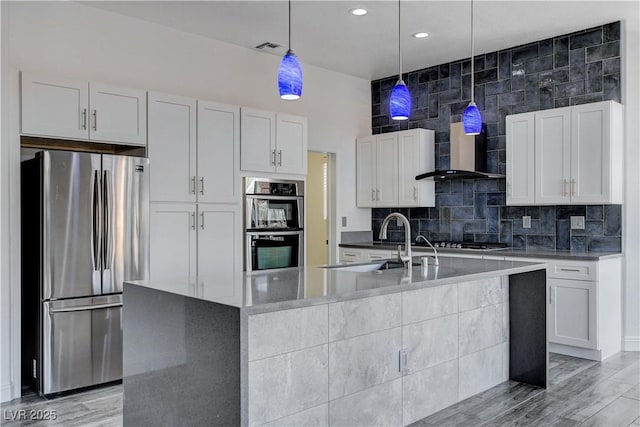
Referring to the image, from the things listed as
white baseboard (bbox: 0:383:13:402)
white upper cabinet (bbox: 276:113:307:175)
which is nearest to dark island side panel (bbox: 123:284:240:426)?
white baseboard (bbox: 0:383:13:402)

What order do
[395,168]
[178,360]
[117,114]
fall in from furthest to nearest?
1. [395,168]
2. [117,114]
3. [178,360]

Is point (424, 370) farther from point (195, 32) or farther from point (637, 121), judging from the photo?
point (195, 32)

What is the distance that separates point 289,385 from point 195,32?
367cm

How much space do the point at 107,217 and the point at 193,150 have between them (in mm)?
921

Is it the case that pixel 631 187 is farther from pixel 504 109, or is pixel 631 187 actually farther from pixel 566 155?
pixel 504 109

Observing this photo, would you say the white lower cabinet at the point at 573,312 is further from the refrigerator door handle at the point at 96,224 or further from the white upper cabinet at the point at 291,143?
the refrigerator door handle at the point at 96,224

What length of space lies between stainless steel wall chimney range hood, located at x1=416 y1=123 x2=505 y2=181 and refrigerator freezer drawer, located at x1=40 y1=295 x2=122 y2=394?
11.1 ft

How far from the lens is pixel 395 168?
19.6 ft

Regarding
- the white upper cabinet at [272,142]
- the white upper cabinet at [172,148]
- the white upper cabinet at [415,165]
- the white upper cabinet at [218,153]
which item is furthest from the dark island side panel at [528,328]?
the white upper cabinet at [172,148]

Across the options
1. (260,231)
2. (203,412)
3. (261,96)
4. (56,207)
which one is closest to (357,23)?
(261,96)

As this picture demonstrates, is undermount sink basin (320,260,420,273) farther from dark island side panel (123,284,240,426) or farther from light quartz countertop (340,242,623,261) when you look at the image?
light quartz countertop (340,242,623,261)

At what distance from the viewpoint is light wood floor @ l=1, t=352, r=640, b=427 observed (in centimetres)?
302

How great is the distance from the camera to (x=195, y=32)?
15.8ft

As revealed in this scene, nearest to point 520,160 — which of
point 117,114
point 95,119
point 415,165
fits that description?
point 415,165
